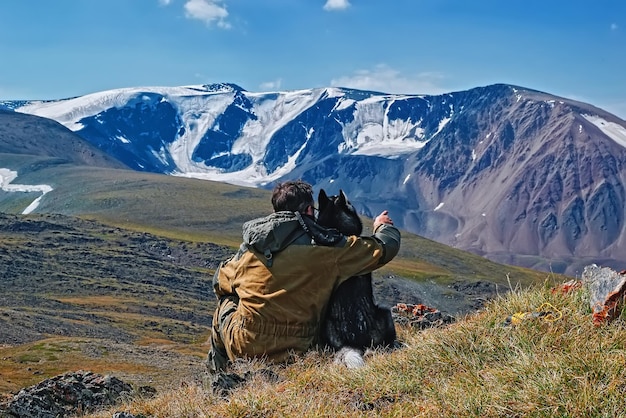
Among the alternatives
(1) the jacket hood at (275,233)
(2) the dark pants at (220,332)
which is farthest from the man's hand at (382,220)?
(2) the dark pants at (220,332)

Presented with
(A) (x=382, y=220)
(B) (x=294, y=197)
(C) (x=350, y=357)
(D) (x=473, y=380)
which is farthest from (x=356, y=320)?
(D) (x=473, y=380)

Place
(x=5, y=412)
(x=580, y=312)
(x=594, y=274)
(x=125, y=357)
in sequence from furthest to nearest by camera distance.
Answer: (x=125, y=357) < (x=5, y=412) < (x=594, y=274) < (x=580, y=312)

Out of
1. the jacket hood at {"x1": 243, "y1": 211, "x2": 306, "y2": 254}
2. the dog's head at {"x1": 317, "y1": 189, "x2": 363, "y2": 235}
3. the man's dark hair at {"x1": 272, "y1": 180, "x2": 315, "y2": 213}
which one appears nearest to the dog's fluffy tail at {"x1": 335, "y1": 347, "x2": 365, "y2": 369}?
the jacket hood at {"x1": 243, "y1": 211, "x2": 306, "y2": 254}

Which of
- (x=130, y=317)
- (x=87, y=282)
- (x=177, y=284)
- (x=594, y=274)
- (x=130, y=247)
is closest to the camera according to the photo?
(x=594, y=274)

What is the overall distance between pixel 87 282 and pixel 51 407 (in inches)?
5192

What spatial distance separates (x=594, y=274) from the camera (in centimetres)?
940

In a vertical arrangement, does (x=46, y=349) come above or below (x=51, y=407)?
below

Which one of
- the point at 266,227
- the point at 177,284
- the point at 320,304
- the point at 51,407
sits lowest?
the point at 177,284

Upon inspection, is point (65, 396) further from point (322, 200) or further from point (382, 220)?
point (382, 220)

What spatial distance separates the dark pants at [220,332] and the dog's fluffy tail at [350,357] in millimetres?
2017

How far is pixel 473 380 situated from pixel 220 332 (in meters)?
4.80

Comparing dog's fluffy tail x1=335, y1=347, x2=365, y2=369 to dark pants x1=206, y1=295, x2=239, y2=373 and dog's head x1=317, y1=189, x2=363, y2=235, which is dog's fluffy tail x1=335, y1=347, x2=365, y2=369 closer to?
dog's head x1=317, y1=189, x2=363, y2=235

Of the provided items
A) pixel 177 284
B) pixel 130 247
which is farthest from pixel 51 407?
pixel 130 247

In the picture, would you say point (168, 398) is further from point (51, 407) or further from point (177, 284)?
point (177, 284)
